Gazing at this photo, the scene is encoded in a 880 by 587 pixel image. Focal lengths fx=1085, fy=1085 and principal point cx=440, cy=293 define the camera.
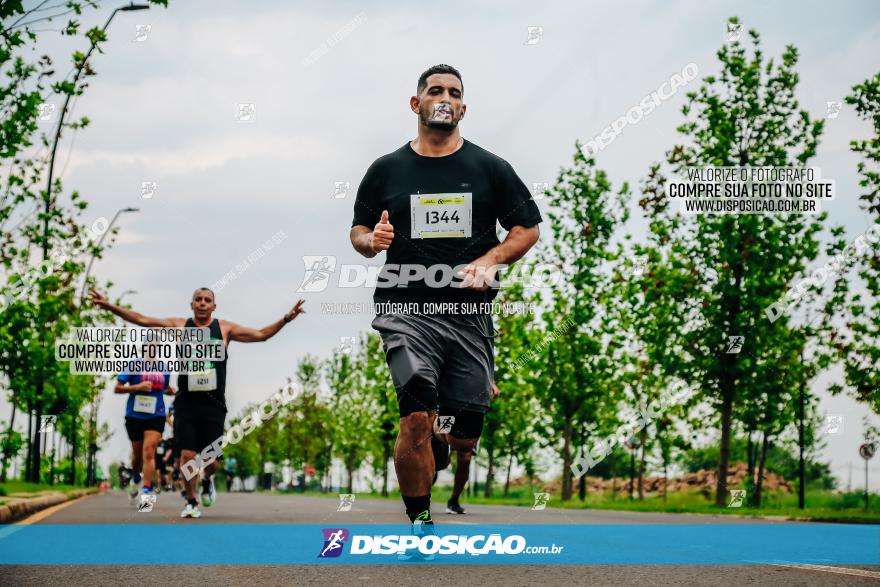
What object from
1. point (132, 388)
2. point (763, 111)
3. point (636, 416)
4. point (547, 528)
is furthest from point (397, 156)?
point (636, 416)

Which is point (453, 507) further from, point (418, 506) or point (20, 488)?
point (20, 488)

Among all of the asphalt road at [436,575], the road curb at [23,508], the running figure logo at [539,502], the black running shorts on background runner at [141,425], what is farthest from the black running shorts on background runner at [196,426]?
the running figure logo at [539,502]

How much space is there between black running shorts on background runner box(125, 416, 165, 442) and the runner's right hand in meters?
9.84

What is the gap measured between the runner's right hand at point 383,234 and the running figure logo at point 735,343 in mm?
18857

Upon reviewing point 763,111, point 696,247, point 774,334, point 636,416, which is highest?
point 763,111

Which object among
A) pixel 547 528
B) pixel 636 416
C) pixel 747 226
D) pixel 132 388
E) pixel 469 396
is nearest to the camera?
pixel 469 396

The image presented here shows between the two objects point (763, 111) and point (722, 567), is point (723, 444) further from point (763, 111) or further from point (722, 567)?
point (722, 567)

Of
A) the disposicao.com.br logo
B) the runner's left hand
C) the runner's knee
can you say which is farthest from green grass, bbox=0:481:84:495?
the runner's knee

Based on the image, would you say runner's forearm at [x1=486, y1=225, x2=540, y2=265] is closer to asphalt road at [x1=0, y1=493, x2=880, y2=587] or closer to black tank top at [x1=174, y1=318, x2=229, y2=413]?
asphalt road at [x1=0, y1=493, x2=880, y2=587]

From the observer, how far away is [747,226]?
2334cm

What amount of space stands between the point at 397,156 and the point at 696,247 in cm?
1897

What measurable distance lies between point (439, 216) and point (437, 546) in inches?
77.6

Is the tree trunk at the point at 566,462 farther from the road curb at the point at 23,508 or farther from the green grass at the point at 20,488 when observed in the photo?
the road curb at the point at 23,508

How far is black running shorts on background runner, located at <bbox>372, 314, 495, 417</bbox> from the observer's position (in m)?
5.59
